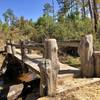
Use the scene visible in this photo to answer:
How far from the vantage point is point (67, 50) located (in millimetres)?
14070

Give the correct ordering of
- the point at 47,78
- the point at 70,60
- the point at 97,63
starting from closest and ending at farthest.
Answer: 1. the point at 47,78
2. the point at 97,63
3. the point at 70,60

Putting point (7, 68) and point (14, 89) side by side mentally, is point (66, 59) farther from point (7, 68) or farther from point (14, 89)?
point (14, 89)

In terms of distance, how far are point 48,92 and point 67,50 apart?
7840mm

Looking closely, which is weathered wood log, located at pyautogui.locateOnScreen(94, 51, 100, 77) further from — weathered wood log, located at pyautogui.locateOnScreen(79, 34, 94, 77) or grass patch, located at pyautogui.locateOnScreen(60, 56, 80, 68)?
grass patch, located at pyautogui.locateOnScreen(60, 56, 80, 68)

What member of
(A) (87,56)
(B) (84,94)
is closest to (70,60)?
(A) (87,56)

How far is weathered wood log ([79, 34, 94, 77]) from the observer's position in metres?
7.57

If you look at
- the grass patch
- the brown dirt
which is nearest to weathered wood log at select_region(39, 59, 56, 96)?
the brown dirt

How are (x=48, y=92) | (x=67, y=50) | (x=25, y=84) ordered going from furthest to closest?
(x=67, y=50) < (x=25, y=84) < (x=48, y=92)

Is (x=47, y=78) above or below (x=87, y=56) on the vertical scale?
below

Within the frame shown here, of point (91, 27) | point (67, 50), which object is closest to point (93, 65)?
point (67, 50)

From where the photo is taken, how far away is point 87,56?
25.0 feet

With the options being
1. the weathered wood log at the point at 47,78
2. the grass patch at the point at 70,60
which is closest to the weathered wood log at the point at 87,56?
the weathered wood log at the point at 47,78

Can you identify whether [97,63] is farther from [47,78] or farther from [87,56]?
[47,78]

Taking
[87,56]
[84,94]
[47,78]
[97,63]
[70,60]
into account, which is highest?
[87,56]
